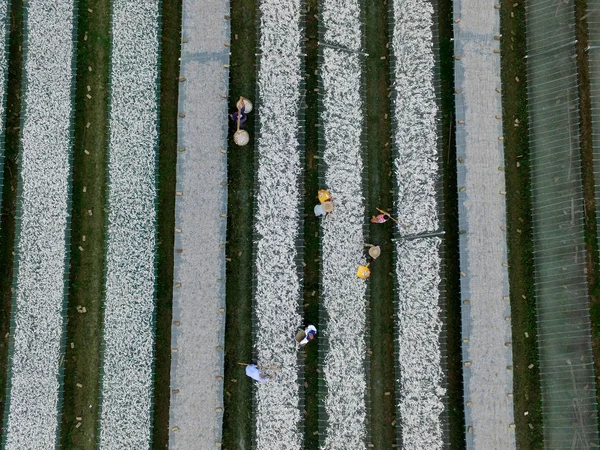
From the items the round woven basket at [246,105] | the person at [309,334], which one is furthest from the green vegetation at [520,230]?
the round woven basket at [246,105]

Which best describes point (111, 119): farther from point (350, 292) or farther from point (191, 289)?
point (350, 292)

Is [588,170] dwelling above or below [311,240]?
above

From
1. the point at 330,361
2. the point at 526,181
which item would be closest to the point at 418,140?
the point at 526,181

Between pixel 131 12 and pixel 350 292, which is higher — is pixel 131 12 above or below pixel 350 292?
above

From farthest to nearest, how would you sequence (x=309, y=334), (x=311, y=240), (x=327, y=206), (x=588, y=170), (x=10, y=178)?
(x=10, y=178)
(x=311, y=240)
(x=588, y=170)
(x=327, y=206)
(x=309, y=334)

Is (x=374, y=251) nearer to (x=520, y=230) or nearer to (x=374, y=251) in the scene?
Result: (x=374, y=251)

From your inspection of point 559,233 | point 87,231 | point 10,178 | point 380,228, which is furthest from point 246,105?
point 559,233

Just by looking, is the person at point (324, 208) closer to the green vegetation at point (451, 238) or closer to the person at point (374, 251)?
the person at point (374, 251)
